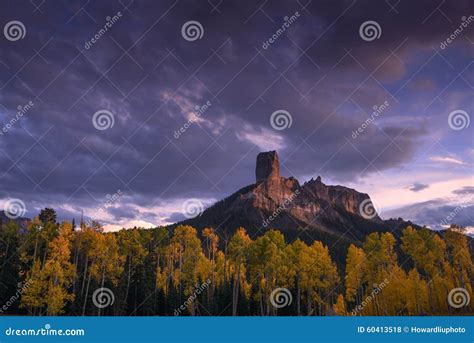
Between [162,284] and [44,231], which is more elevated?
[44,231]

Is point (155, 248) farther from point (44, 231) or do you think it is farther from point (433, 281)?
point (433, 281)

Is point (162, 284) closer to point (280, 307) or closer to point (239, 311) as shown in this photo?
point (239, 311)

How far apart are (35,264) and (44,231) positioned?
6031mm

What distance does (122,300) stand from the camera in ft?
184
